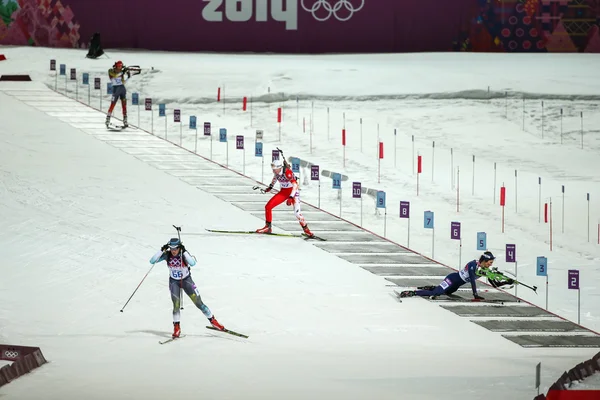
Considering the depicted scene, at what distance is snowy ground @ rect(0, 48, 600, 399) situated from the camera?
54.3ft

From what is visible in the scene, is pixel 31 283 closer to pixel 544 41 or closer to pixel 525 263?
pixel 525 263

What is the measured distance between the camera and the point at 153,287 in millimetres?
20891

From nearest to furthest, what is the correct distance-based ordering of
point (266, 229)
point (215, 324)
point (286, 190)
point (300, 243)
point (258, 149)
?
point (215, 324) → point (300, 243) → point (286, 190) → point (266, 229) → point (258, 149)

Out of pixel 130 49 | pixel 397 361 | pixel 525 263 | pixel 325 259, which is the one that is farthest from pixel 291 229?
pixel 130 49

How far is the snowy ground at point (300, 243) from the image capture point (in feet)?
54.3

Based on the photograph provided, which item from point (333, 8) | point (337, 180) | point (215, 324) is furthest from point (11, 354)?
point (333, 8)

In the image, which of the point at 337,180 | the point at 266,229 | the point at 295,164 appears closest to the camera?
the point at 266,229

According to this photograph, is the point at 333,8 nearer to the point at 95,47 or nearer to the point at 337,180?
the point at 95,47

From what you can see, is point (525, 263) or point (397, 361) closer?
point (397, 361)

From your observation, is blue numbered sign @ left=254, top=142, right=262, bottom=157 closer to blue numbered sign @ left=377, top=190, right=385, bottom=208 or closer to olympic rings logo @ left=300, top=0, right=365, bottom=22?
blue numbered sign @ left=377, top=190, right=385, bottom=208

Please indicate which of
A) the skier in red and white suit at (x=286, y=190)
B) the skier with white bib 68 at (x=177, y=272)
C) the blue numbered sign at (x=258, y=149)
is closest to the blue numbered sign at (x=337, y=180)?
the skier in red and white suit at (x=286, y=190)

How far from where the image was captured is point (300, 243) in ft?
78.8

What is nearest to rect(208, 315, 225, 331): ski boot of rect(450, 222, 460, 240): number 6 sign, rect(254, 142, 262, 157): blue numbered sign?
rect(450, 222, 460, 240): number 6 sign

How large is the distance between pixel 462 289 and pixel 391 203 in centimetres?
612
